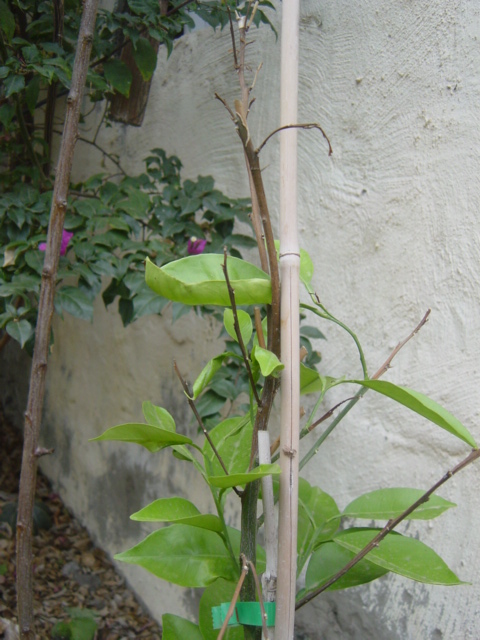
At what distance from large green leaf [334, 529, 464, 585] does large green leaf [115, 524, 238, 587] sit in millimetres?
135

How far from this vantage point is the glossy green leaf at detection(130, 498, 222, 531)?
1.85ft

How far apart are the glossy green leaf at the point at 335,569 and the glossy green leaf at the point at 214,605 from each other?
0.09m

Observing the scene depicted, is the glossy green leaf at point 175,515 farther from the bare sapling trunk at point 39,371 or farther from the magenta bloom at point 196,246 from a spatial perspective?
the magenta bloom at point 196,246

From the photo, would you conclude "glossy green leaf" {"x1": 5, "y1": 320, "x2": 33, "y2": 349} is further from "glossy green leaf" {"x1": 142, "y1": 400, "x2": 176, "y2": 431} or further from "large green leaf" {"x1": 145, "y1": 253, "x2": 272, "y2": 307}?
"large green leaf" {"x1": 145, "y1": 253, "x2": 272, "y2": 307}

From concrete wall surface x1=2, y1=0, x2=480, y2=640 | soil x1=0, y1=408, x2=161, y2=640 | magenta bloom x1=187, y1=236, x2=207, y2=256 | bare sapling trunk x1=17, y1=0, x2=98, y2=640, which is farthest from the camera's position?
soil x1=0, y1=408, x2=161, y2=640

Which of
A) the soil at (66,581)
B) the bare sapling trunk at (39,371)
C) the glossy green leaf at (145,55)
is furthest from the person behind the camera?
the soil at (66,581)

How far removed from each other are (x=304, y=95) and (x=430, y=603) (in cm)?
97

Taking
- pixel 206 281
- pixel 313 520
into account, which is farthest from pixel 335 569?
pixel 206 281

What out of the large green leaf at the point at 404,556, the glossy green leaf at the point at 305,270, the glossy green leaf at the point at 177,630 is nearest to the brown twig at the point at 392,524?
the large green leaf at the point at 404,556

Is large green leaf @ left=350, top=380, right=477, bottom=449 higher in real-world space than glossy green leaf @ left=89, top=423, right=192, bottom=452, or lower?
higher

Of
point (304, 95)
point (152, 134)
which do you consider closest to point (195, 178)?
point (152, 134)

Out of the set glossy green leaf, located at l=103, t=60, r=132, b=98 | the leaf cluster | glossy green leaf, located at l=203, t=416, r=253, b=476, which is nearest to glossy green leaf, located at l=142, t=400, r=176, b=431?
glossy green leaf, located at l=203, t=416, r=253, b=476

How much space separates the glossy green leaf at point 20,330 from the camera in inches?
42.5

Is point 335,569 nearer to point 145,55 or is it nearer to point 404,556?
point 404,556
